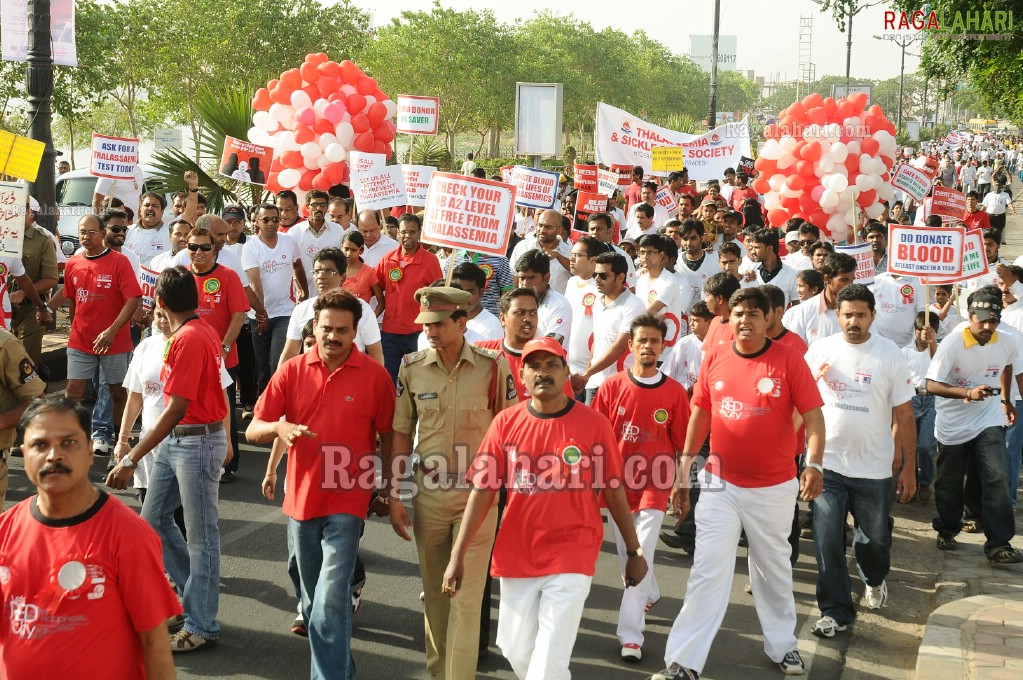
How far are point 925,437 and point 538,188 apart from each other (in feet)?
20.6

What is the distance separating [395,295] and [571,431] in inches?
211

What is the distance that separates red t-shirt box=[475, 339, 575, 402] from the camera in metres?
5.80

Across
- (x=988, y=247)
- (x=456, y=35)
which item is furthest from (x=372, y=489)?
(x=456, y=35)

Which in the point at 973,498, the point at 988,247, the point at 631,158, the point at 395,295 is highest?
the point at 631,158

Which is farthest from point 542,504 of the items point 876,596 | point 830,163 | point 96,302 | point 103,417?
point 830,163

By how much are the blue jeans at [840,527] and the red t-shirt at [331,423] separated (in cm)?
258

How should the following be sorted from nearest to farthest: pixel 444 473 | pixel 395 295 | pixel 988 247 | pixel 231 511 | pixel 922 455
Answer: pixel 444 473, pixel 231 511, pixel 922 455, pixel 395 295, pixel 988 247

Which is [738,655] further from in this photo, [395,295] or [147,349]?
Result: [395,295]

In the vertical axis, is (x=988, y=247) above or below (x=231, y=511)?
above

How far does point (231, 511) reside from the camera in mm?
8242

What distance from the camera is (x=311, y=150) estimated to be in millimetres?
14898

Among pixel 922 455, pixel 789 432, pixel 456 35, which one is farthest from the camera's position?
pixel 456 35

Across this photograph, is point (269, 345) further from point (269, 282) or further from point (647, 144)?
point (647, 144)

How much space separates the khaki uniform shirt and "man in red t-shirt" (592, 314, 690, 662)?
1.10 meters
